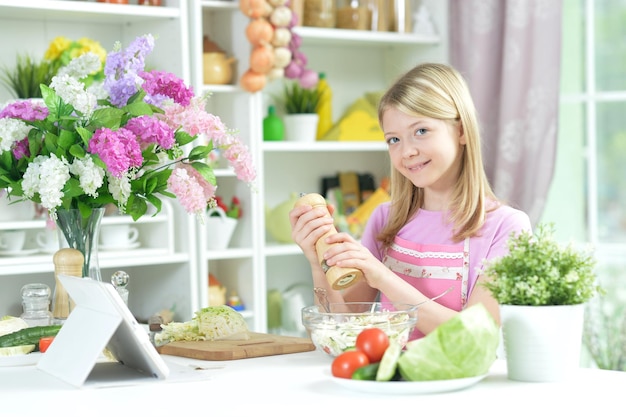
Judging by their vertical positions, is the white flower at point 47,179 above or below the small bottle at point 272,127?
below

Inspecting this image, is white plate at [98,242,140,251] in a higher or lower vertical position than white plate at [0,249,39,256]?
lower

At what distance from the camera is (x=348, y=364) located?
1.49m

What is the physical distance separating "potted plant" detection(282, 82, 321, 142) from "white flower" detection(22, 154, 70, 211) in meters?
1.99

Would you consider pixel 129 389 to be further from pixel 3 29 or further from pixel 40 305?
pixel 3 29

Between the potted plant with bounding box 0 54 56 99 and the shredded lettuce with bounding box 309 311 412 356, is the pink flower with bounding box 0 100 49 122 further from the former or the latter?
the potted plant with bounding box 0 54 56 99

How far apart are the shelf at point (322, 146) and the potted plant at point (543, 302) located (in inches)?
89.0

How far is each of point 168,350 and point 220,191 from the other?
6.24ft

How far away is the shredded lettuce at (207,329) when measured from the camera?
6.64 feet

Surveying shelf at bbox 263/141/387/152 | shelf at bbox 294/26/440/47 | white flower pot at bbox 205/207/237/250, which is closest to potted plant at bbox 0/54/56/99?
white flower pot at bbox 205/207/237/250

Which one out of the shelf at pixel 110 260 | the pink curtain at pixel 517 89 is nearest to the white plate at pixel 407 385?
the shelf at pixel 110 260

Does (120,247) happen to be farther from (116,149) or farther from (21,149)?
(116,149)

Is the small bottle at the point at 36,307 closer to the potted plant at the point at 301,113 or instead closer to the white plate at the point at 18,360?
the white plate at the point at 18,360

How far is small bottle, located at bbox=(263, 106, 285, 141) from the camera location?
382 centimetres

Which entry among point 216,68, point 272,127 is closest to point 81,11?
point 216,68
